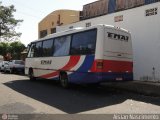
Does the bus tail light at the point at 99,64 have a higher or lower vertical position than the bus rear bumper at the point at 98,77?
higher

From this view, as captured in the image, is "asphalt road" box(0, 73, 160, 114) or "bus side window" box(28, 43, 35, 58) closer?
"asphalt road" box(0, 73, 160, 114)

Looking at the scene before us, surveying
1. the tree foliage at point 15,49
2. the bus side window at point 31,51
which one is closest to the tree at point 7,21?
the tree foliage at point 15,49

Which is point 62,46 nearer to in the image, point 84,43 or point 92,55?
point 84,43

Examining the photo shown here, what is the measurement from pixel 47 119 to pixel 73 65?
659 cm

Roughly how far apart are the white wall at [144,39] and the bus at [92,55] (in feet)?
9.96

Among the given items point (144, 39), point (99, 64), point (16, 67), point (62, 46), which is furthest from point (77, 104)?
point (16, 67)

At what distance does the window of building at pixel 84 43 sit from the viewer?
44.5 ft

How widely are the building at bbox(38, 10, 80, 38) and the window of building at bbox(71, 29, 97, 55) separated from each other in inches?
744

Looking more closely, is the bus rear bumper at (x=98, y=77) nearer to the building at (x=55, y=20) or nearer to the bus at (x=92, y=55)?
the bus at (x=92, y=55)

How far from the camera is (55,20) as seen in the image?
3572 cm

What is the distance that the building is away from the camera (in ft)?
113

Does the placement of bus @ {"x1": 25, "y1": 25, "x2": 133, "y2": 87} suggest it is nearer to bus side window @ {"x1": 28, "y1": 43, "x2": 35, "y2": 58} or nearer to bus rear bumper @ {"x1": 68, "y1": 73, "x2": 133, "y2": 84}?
bus rear bumper @ {"x1": 68, "y1": 73, "x2": 133, "y2": 84}

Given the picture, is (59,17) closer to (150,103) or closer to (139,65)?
(139,65)

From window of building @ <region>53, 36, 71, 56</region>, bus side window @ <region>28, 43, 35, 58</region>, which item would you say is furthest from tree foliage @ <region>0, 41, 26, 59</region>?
window of building @ <region>53, 36, 71, 56</region>
